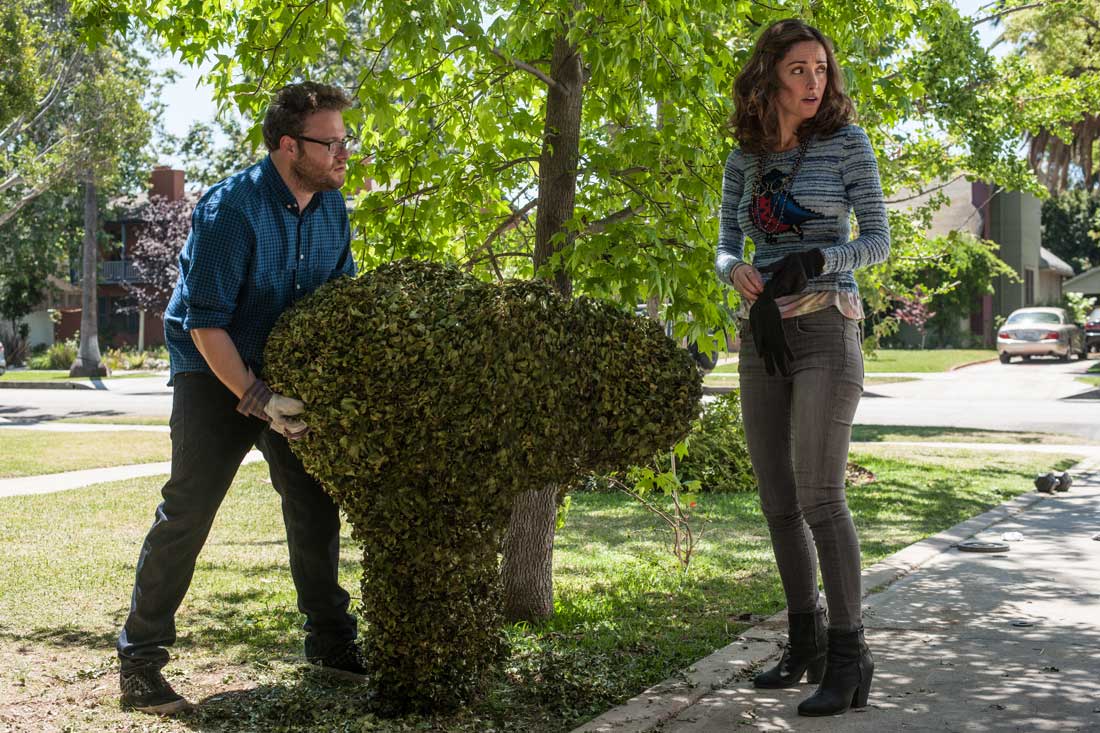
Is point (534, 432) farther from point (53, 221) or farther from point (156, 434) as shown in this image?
point (53, 221)

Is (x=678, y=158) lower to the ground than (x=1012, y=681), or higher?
higher

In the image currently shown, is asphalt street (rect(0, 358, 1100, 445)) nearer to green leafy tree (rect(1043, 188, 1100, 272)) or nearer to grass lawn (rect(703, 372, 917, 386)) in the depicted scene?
grass lawn (rect(703, 372, 917, 386))

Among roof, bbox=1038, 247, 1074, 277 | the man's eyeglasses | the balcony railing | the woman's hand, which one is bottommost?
the woman's hand

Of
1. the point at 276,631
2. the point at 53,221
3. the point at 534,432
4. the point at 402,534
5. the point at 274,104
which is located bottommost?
the point at 276,631

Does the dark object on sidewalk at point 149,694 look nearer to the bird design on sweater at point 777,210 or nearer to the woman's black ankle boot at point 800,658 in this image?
the woman's black ankle boot at point 800,658

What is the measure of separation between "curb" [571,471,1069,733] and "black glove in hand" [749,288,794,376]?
1.21 metres

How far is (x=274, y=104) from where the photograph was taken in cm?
386

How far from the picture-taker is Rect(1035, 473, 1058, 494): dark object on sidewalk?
32.2ft

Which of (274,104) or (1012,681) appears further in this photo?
(1012,681)

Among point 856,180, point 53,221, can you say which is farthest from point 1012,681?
point 53,221

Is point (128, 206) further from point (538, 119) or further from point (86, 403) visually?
point (538, 119)

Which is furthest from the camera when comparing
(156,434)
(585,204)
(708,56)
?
(156,434)

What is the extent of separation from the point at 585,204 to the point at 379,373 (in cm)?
228

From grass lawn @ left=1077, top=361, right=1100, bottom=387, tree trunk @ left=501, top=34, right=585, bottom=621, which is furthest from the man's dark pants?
grass lawn @ left=1077, top=361, right=1100, bottom=387
